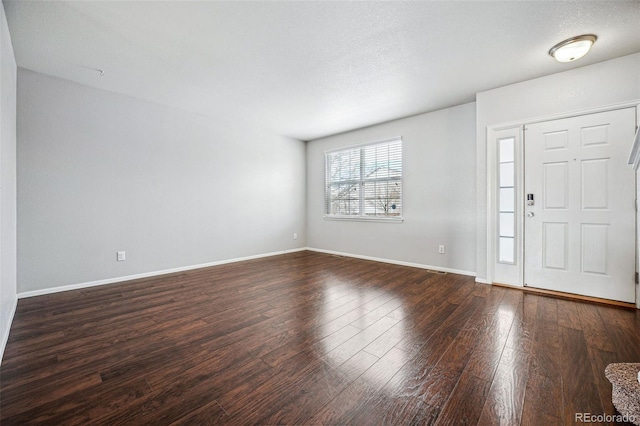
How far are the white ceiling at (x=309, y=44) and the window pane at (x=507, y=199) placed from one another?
132 centimetres

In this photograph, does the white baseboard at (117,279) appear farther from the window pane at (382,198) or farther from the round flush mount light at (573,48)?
the round flush mount light at (573,48)

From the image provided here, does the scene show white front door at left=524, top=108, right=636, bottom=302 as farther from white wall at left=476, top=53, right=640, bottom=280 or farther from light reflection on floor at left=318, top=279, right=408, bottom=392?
light reflection on floor at left=318, top=279, right=408, bottom=392

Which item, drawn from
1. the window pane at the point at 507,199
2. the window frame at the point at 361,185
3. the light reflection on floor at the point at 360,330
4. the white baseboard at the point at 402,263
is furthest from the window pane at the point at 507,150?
the light reflection on floor at the point at 360,330

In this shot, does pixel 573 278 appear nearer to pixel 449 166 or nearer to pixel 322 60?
pixel 449 166

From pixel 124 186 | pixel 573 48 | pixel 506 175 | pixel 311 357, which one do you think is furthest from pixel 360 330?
pixel 124 186

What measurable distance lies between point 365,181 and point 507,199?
7.81ft

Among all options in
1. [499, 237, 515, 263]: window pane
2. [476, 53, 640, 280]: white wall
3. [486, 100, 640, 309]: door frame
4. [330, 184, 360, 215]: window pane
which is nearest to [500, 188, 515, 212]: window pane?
[486, 100, 640, 309]: door frame

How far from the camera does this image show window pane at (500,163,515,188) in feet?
10.6

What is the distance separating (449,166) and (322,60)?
249 centimetres

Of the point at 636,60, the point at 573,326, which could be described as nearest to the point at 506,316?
the point at 573,326

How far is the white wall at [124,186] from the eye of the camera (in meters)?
2.93

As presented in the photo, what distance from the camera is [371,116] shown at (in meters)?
4.34

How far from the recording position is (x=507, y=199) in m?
3.26

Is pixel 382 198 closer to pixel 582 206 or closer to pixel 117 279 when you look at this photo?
pixel 582 206
